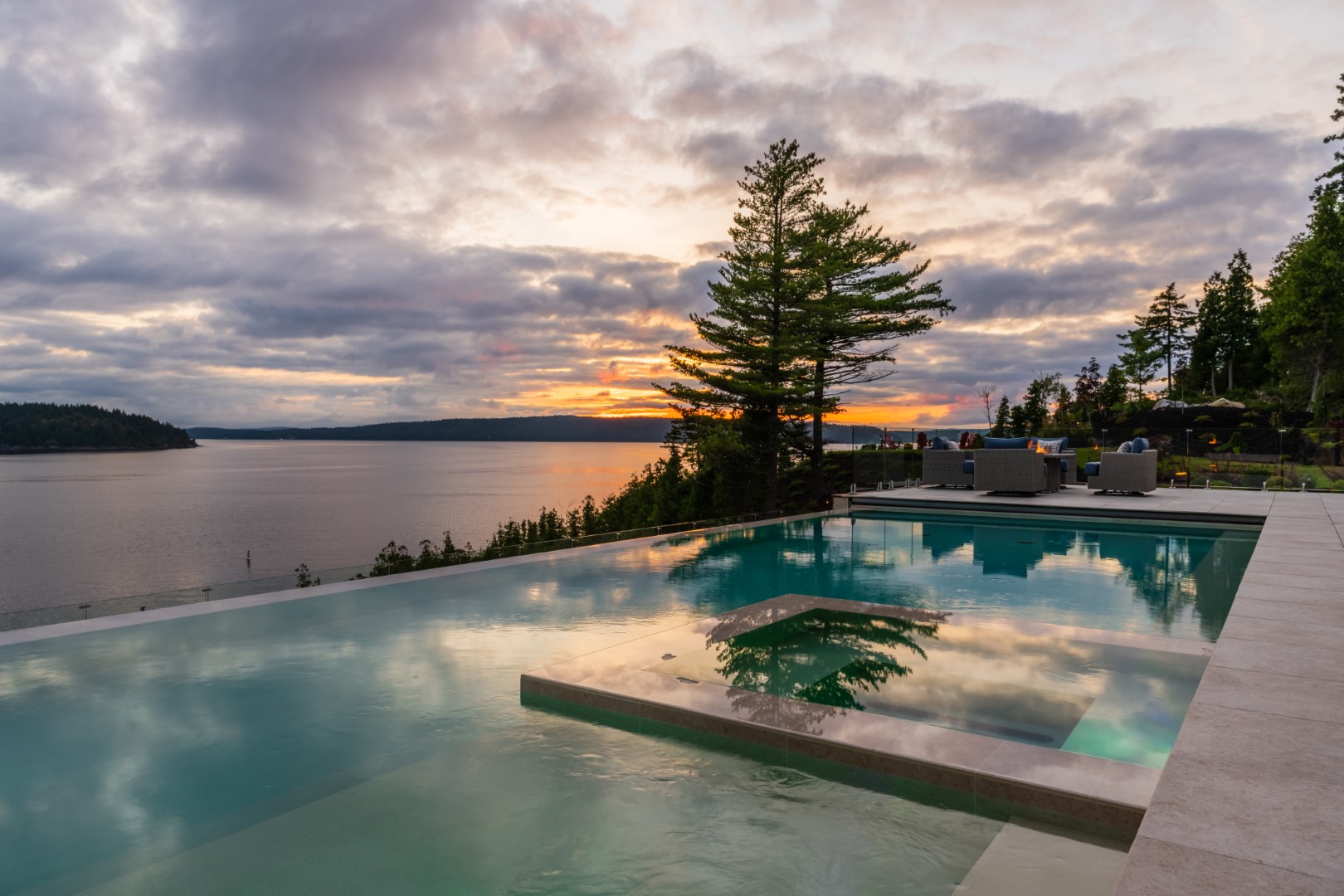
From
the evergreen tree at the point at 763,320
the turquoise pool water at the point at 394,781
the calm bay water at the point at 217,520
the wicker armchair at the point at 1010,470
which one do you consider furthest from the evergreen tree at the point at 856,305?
the calm bay water at the point at 217,520

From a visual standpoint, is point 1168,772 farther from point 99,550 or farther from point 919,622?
point 99,550

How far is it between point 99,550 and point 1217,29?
43.7 meters

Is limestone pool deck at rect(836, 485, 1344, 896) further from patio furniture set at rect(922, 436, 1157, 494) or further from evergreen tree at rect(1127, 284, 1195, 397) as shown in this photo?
evergreen tree at rect(1127, 284, 1195, 397)

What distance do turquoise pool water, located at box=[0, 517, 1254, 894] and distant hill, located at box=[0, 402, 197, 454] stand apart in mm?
81191

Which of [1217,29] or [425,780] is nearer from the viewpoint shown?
[425,780]

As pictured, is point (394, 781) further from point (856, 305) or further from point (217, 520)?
point (217, 520)

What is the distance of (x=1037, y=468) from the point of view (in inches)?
536

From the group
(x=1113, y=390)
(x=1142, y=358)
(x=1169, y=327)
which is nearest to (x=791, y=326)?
(x=1113, y=390)

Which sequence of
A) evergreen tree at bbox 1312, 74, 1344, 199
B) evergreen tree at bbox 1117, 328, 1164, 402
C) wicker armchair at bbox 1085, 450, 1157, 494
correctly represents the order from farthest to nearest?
evergreen tree at bbox 1117, 328, 1164, 402
evergreen tree at bbox 1312, 74, 1344, 199
wicker armchair at bbox 1085, 450, 1157, 494

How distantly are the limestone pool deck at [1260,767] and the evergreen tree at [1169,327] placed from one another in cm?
5490

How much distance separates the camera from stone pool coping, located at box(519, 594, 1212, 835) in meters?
2.65

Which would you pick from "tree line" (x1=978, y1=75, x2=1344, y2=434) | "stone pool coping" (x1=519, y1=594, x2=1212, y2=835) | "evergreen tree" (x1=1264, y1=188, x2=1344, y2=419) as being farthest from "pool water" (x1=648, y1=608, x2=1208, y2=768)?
"evergreen tree" (x1=1264, y1=188, x2=1344, y2=419)

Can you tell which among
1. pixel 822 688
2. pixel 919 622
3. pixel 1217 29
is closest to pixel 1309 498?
pixel 1217 29

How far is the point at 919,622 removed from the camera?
5.37 m
